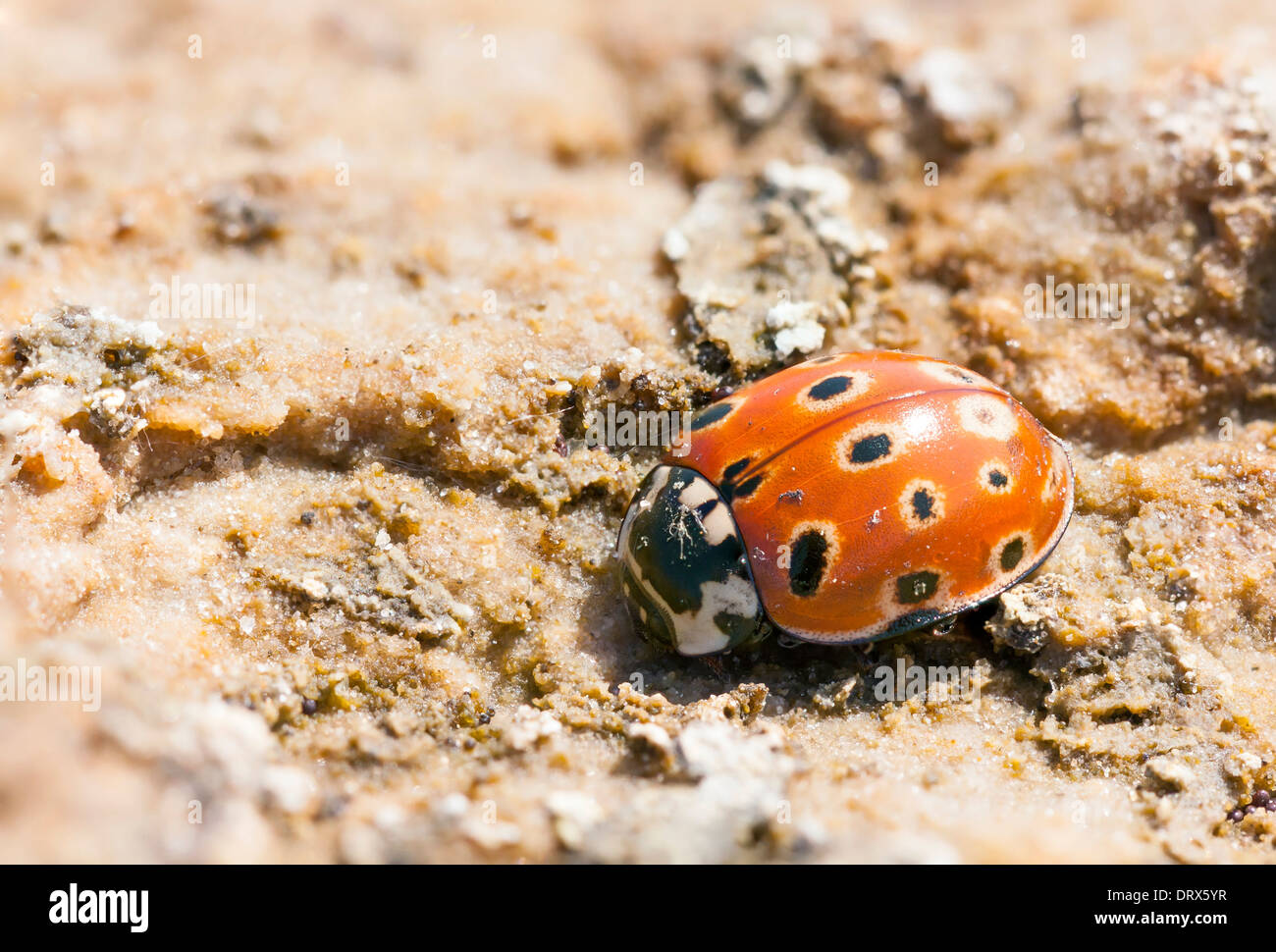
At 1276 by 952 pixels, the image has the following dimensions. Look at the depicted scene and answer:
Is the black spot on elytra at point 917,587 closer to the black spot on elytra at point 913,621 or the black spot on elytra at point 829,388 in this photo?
the black spot on elytra at point 913,621

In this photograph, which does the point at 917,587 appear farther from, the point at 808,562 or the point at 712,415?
the point at 712,415

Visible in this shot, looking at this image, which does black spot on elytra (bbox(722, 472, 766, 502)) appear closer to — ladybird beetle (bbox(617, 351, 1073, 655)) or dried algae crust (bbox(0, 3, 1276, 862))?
ladybird beetle (bbox(617, 351, 1073, 655))

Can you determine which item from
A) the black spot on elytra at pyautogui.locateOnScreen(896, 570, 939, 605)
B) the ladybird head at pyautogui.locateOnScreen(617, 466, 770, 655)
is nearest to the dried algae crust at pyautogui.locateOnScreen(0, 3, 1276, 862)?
the ladybird head at pyautogui.locateOnScreen(617, 466, 770, 655)

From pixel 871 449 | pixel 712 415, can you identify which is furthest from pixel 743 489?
pixel 871 449

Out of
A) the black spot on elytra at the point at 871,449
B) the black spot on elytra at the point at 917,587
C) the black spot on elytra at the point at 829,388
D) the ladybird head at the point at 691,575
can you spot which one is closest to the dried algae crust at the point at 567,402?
the ladybird head at the point at 691,575
